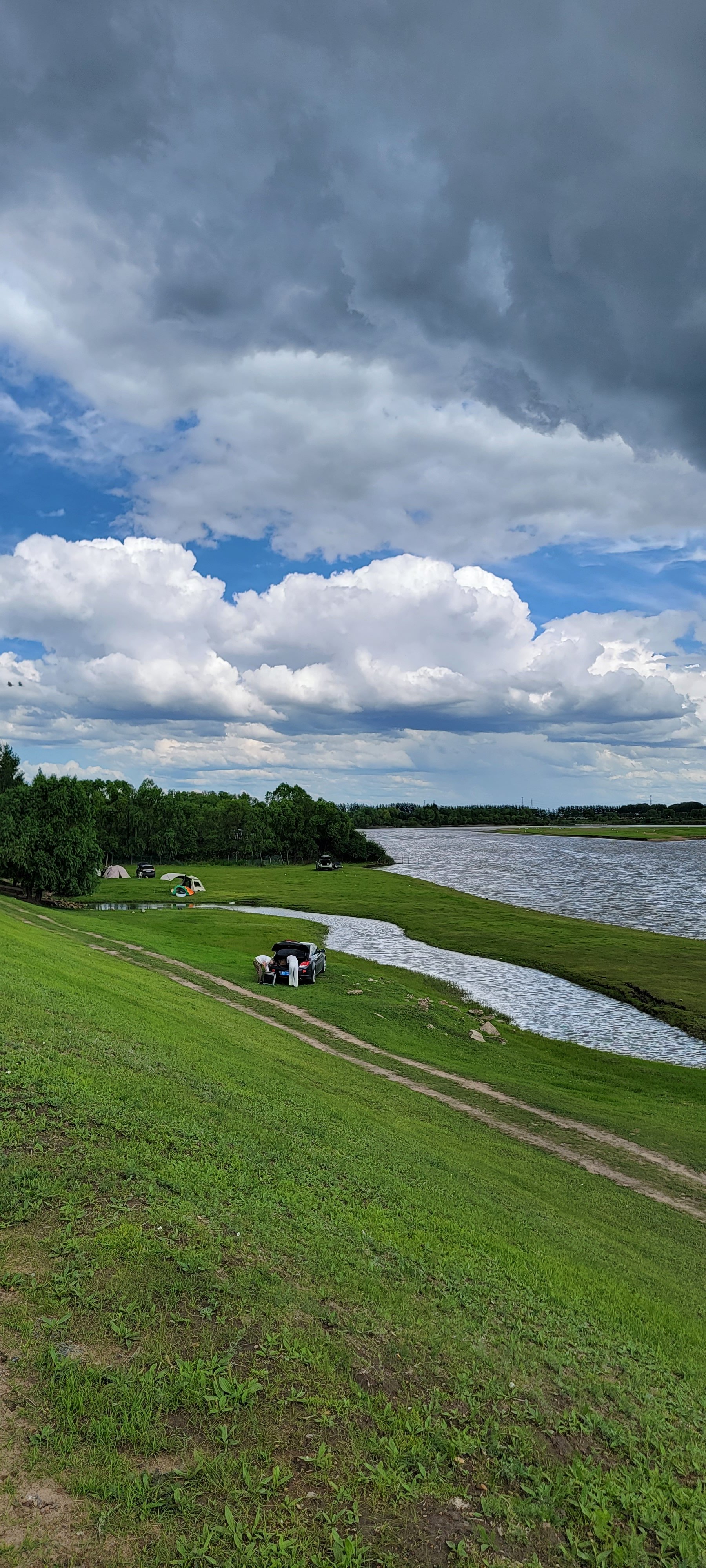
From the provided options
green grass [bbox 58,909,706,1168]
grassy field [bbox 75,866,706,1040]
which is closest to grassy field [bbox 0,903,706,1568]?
green grass [bbox 58,909,706,1168]

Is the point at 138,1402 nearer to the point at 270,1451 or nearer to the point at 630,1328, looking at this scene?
the point at 270,1451

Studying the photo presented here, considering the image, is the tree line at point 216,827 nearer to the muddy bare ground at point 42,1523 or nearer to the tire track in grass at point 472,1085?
the tire track in grass at point 472,1085

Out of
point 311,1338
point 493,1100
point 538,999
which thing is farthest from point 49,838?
point 311,1338

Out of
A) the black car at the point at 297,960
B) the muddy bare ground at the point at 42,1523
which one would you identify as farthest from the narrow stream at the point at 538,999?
the muddy bare ground at the point at 42,1523

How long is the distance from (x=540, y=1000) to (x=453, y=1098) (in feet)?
59.5

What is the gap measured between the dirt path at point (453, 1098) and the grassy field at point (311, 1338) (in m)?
0.69

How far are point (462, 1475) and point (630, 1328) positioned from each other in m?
4.08

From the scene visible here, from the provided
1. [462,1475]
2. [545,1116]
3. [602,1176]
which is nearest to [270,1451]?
[462,1475]

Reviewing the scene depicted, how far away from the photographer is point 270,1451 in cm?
498

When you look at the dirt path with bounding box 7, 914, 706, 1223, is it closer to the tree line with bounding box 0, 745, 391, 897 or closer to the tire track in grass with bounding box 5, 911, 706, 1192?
the tire track in grass with bounding box 5, 911, 706, 1192

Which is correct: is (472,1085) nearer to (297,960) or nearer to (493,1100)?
(493,1100)

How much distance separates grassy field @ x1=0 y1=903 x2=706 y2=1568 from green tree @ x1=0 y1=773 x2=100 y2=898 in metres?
45.9

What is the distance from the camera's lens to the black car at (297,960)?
30516mm

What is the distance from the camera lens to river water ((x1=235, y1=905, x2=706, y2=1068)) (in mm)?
28469
